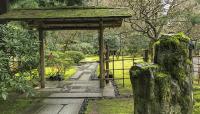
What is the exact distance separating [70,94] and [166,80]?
26.2 ft

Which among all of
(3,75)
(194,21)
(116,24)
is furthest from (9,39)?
(194,21)

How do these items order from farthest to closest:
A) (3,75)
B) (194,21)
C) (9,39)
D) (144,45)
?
(144,45), (194,21), (9,39), (3,75)

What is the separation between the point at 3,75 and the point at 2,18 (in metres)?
5.37

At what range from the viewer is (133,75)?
5957 millimetres

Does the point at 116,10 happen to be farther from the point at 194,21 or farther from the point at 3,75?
the point at 3,75

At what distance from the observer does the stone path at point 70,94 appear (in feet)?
36.8

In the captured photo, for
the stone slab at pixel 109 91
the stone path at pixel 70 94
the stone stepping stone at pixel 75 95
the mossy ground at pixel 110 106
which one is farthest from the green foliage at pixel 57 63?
the mossy ground at pixel 110 106

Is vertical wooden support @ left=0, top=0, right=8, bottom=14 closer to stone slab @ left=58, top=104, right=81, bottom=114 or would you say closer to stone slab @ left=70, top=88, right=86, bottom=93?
stone slab @ left=70, top=88, right=86, bottom=93

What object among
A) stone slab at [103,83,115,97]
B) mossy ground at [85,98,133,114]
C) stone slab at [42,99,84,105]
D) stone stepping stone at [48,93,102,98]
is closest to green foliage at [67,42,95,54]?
stone slab at [103,83,115,97]

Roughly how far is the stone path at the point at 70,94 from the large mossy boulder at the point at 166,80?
4.78m

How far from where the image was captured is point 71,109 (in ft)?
36.4

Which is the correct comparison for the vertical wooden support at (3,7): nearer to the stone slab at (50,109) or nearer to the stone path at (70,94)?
the stone path at (70,94)

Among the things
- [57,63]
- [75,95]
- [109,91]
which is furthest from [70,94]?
[57,63]

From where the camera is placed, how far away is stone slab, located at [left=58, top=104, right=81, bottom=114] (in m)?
10.7
